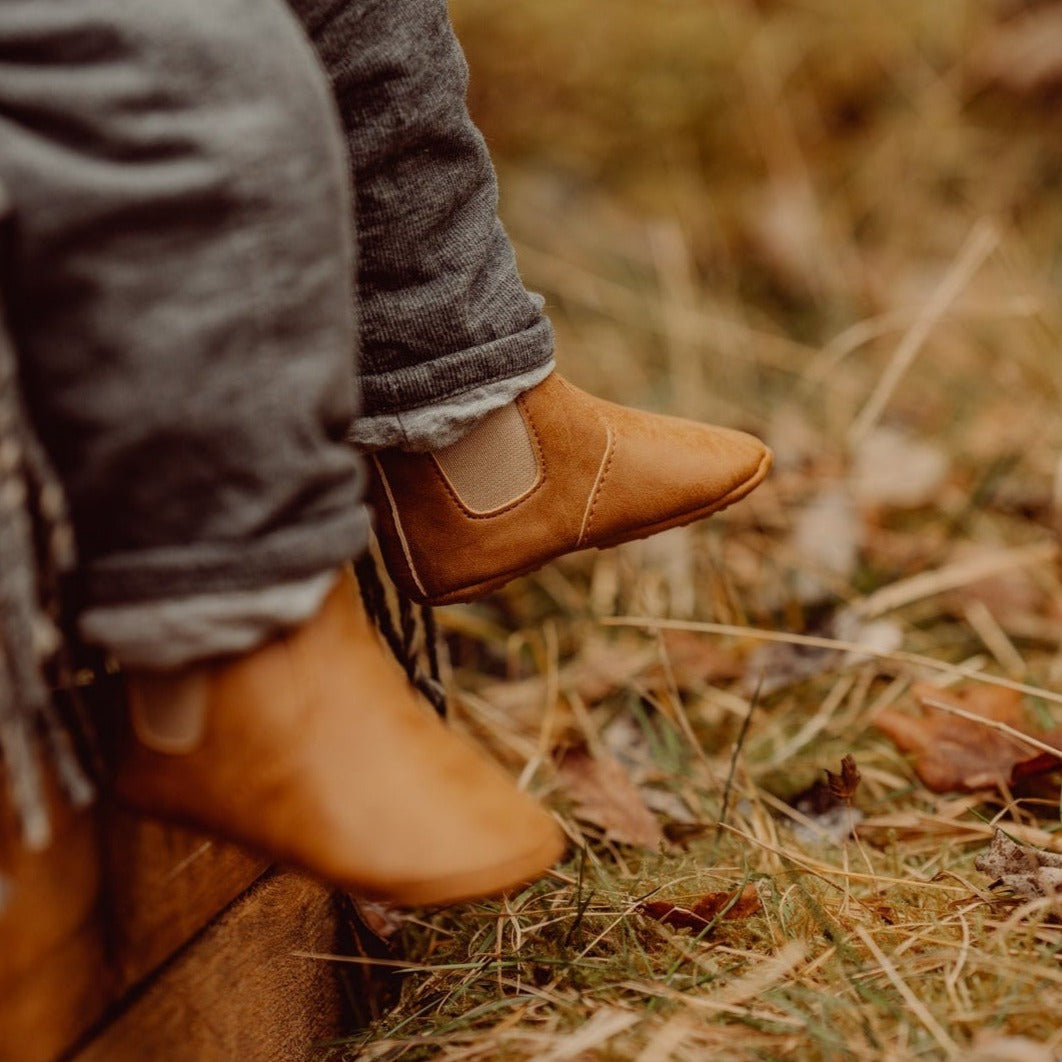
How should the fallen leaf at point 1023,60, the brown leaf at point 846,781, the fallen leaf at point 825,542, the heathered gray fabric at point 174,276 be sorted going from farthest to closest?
1. the fallen leaf at point 1023,60
2. the fallen leaf at point 825,542
3. the brown leaf at point 846,781
4. the heathered gray fabric at point 174,276

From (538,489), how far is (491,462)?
44 mm

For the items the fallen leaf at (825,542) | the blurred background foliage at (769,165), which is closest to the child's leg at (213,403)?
the fallen leaf at (825,542)

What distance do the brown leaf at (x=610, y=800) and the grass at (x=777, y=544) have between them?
2 centimetres

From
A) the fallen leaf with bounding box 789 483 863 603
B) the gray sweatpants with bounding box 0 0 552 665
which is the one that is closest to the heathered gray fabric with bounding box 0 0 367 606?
the gray sweatpants with bounding box 0 0 552 665

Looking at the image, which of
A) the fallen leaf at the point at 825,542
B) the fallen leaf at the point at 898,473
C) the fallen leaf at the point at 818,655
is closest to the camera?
the fallen leaf at the point at 818,655

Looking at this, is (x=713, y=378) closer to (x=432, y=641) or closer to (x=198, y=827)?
(x=432, y=641)

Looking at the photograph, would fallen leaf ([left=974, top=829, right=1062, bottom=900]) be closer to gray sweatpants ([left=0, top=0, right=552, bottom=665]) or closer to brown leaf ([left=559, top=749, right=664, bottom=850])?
brown leaf ([left=559, top=749, right=664, bottom=850])

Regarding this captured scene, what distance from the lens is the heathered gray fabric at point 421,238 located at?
0.78 metres

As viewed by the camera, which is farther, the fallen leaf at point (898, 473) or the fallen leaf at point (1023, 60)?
the fallen leaf at point (1023, 60)

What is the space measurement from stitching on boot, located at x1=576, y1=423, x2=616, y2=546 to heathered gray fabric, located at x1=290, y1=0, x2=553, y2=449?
10 centimetres

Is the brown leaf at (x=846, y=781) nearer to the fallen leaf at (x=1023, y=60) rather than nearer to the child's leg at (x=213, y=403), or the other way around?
the child's leg at (x=213, y=403)

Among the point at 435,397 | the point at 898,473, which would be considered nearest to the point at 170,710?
the point at 435,397

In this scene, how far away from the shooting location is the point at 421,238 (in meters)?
0.81

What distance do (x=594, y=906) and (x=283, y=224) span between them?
559 millimetres
